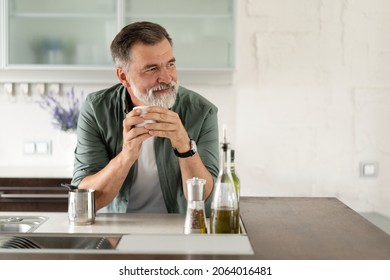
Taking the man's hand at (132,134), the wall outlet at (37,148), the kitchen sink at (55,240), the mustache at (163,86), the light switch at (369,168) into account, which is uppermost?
the mustache at (163,86)

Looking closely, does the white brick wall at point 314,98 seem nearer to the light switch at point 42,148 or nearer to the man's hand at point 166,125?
the light switch at point 42,148

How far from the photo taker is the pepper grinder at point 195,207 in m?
1.69

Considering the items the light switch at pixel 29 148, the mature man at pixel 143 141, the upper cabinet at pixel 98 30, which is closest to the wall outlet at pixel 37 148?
the light switch at pixel 29 148

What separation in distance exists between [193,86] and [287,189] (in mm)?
937

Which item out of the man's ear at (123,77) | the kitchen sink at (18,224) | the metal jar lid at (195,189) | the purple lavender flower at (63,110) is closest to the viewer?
the metal jar lid at (195,189)

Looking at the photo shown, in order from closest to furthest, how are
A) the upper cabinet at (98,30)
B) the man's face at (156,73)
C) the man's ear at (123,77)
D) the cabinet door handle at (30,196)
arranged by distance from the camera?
the man's face at (156,73)
the man's ear at (123,77)
the cabinet door handle at (30,196)
the upper cabinet at (98,30)

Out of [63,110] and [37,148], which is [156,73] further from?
[37,148]

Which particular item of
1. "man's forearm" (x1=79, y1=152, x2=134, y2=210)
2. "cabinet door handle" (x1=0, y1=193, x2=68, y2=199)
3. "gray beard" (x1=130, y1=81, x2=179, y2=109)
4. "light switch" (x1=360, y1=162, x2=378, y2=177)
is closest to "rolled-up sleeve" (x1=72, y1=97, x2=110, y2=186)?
"man's forearm" (x1=79, y1=152, x2=134, y2=210)

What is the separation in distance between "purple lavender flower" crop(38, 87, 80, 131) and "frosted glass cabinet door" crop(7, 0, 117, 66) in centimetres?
33

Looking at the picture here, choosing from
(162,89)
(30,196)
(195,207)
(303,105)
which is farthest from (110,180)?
(303,105)

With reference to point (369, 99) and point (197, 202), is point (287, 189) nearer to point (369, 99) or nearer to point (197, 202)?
point (369, 99)

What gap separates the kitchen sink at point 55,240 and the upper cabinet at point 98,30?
2033mm

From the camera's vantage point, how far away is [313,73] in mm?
3891
